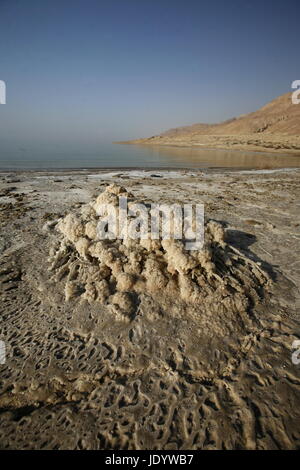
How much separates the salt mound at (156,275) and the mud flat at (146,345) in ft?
0.05

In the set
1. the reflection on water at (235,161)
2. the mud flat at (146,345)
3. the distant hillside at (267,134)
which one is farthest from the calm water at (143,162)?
the mud flat at (146,345)

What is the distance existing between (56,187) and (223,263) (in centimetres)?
867

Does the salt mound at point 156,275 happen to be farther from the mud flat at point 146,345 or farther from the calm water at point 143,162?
the calm water at point 143,162

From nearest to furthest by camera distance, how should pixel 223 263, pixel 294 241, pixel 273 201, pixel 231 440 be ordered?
pixel 231 440 < pixel 223 263 < pixel 294 241 < pixel 273 201

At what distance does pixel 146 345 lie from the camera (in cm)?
228

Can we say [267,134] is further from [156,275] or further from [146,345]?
[146,345]

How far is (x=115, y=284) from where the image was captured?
2.88m

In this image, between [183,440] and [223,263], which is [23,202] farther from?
[183,440]

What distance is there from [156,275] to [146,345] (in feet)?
2.68

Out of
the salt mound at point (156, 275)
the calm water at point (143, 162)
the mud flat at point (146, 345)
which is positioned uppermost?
the calm water at point (143, 162)

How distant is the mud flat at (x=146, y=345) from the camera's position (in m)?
1.66

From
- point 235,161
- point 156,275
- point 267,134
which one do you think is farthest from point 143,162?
point 267,134

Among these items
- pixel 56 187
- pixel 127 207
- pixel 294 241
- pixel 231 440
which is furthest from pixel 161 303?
pixel 56 187

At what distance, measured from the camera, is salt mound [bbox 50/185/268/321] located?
8.74 feet
